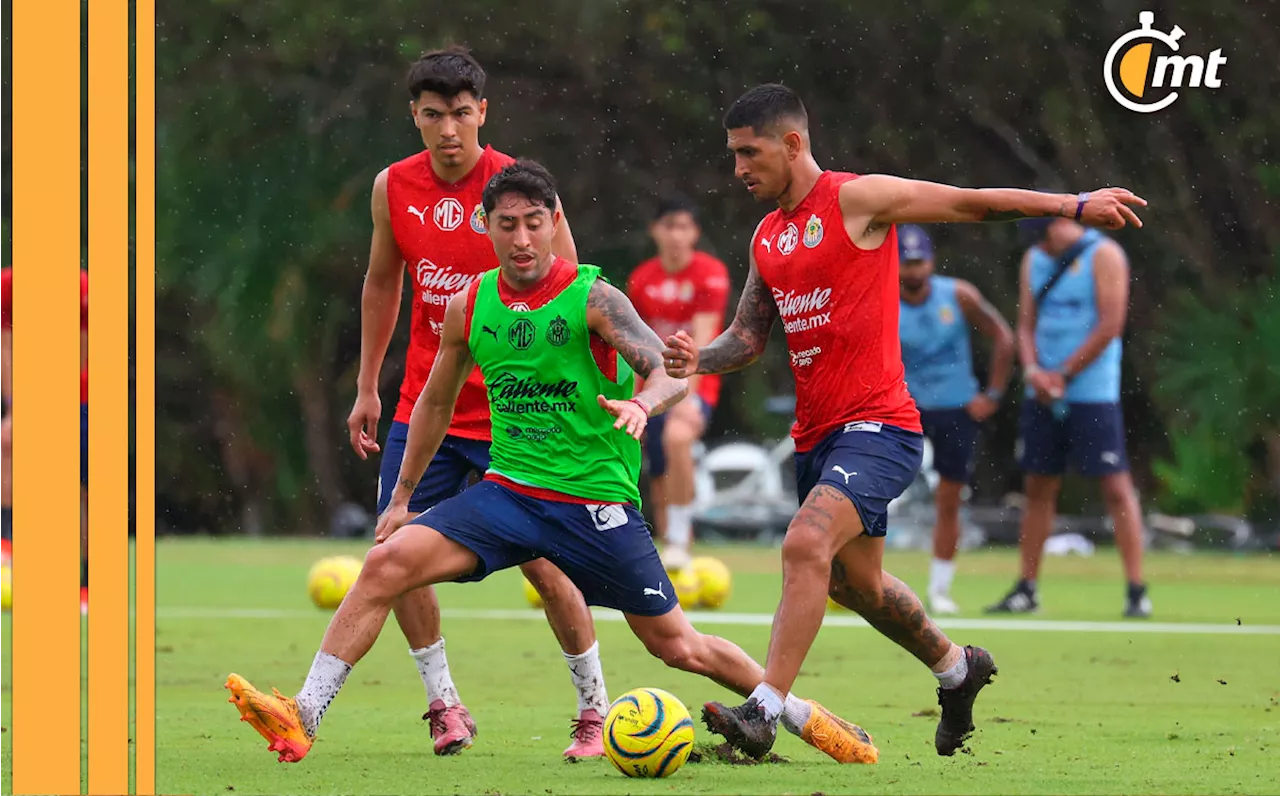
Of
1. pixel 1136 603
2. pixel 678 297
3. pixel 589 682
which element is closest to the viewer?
pixel 589 682

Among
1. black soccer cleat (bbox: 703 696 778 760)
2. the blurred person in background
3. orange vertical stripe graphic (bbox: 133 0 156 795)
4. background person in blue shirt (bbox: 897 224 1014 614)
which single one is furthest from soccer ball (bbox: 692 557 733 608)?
orange vertical stripe graphic (bbox: 133 0 156 795)

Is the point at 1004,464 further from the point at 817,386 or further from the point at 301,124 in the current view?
the point at 817,386

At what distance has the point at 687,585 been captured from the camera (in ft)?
37.7

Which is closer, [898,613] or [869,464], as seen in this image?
[869,464]

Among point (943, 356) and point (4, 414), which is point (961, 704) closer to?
point (943, 356)

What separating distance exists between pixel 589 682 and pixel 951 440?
558 centimetres

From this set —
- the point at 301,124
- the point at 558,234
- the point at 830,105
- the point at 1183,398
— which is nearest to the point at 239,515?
the point at 301,124

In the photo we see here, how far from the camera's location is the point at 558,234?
6227 millimetres

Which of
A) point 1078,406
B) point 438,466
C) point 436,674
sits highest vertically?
point 438,466

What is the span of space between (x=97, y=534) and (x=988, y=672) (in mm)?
3255

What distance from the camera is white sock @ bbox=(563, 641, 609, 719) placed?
20.5 ft

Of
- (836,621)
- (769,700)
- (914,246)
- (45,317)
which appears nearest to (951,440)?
(914,246)

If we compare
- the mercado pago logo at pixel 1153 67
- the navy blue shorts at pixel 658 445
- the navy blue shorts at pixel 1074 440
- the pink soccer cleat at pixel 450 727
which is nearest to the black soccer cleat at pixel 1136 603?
the navy blue shorts at pixel 1074 440

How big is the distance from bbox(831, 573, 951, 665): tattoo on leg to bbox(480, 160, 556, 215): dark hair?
149 centimetres
